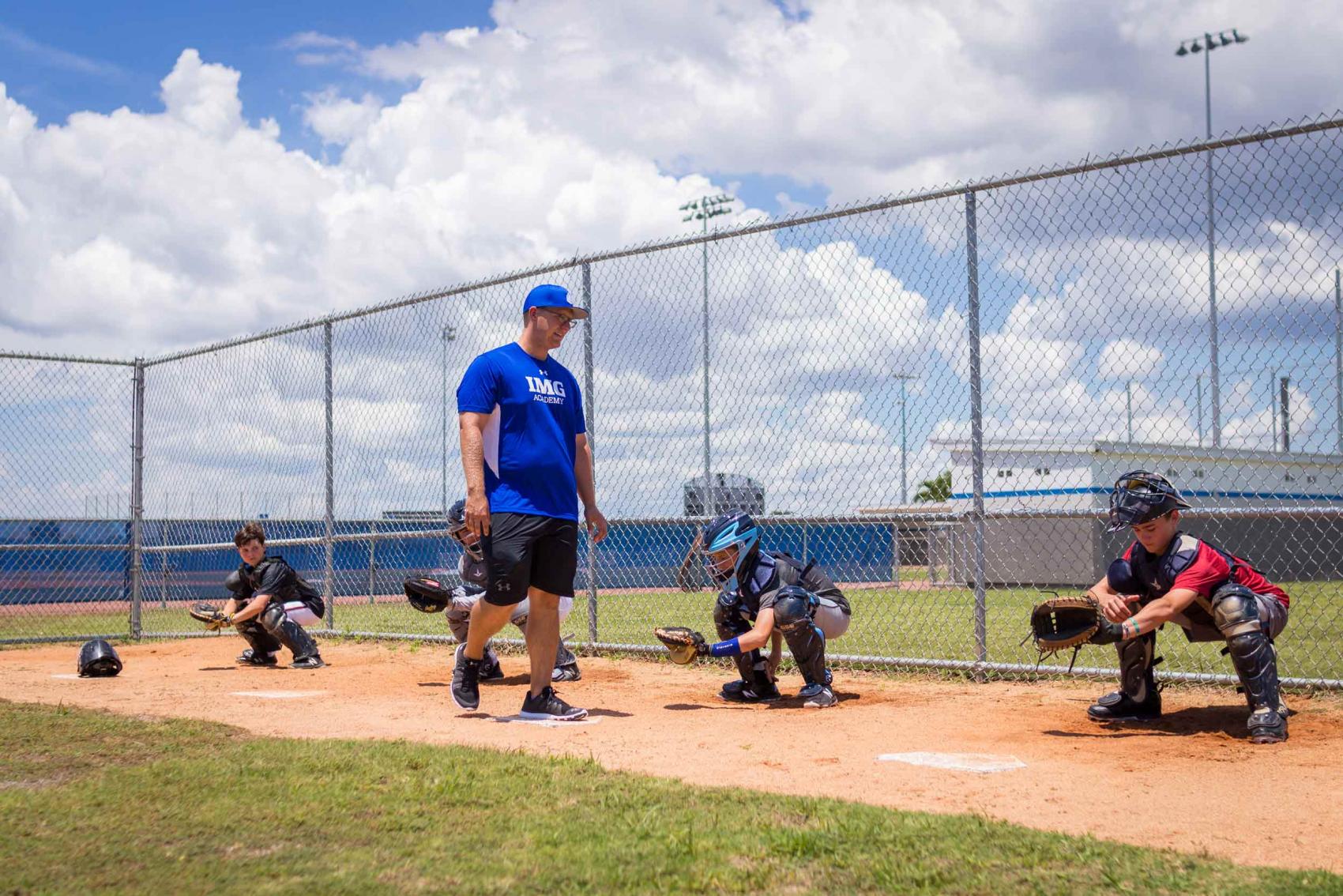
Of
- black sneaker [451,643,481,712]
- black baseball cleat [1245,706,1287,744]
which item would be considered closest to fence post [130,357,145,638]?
black sneaker [451,643,481,712]

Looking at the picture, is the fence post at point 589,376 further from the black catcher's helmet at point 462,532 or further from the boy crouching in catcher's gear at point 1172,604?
the boy crouching in catcher's gear at point 1172,604

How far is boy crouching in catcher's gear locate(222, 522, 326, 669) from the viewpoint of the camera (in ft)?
31.9

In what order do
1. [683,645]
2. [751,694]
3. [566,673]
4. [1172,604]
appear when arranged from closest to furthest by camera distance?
[1172,604], [683,645], [751,694], [566,673]

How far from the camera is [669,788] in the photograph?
4309 mm

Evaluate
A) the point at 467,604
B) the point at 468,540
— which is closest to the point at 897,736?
the point at 468,540

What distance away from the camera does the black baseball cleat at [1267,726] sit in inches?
214

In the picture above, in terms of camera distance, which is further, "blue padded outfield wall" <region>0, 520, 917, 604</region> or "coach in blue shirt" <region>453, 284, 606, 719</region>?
"blue padded outfield wall" <region>0, 520, 917, 604</region>

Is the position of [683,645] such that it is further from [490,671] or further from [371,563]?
[371,563]

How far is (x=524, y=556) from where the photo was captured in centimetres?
634

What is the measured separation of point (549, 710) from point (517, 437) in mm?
1495

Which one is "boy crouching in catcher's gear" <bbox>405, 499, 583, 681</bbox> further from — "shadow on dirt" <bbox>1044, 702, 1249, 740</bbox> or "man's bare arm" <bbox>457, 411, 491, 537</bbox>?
"shadow on dirt" <bbox>1044, 702, 1249, 740</bbox>

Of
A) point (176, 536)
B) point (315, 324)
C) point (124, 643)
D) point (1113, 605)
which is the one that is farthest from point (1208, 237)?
point (176, 536)

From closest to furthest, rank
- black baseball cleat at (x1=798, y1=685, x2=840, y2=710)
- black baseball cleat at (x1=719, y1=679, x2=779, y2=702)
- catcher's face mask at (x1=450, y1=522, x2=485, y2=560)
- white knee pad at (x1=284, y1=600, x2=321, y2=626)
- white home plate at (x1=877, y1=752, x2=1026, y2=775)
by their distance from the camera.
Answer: white home plate at (x1=877, y1=752, x2=1026, y2=775) < black baseball cleat at (x1=798, y1=685, x2=840, y2=710) < black baseball cleat at (x1=719, y1=679, x2=779, y2=702) < catcher's face mask at (x1=450, y1=522, x2=485, y2=560) < white knee pad at (x1=284, y1=600, x2=321, y2=626)

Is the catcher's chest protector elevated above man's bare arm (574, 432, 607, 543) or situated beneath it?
situated beneath
